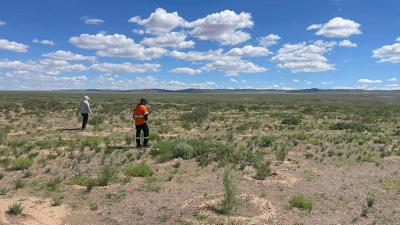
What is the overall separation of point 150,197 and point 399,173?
6883mm

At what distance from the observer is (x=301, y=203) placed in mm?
6930

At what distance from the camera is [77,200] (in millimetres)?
7137

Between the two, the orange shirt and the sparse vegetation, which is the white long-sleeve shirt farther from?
the orange shirt

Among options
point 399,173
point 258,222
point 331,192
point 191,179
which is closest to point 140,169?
point 191,179

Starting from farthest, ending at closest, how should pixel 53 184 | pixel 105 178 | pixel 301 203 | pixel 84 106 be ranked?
pixel 84 106 < pixel 105 178 < pixel 53 184 < pixel 301 203

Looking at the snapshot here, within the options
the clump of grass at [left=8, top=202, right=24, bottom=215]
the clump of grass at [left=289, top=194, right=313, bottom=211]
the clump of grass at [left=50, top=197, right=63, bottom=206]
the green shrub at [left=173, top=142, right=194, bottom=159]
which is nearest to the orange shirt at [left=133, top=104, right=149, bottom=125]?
the green shrub at [left=173, top=142, right=194, bottom=159]

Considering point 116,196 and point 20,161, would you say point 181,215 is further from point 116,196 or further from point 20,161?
point 20,161

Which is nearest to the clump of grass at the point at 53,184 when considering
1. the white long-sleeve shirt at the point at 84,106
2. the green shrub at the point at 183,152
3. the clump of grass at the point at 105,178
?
the clump of grass at the point at 105,178

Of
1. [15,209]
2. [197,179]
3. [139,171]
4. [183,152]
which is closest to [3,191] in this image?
[15,209]

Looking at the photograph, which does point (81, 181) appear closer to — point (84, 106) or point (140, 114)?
point (140, 114)

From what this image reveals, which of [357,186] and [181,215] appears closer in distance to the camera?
[181,215]

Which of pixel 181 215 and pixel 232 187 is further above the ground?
pixel 232 187

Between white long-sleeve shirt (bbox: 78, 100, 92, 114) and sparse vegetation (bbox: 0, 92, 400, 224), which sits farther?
white long-sleeve shirt (bbox: 78, 100, 92, 114)

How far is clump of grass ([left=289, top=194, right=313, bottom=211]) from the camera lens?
6.86 meters
